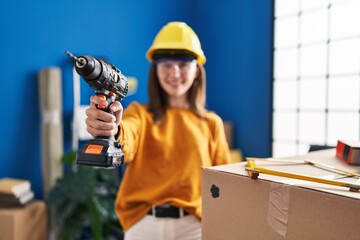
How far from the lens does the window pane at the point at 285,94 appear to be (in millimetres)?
2834

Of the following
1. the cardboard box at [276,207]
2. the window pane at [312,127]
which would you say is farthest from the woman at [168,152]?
the window pane at [312,127]

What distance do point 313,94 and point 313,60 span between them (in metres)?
0.28

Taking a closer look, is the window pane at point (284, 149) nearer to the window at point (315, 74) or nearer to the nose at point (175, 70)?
the window at point (315, 74)

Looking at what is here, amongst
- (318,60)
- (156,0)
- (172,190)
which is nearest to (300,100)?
(318,60)

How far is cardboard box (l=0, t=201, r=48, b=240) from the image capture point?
2129 millimetres

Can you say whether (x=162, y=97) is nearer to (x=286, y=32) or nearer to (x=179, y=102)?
(x=179, y=102)

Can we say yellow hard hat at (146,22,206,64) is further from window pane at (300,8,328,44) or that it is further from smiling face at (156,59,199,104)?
window pane at (300,8,328,44)

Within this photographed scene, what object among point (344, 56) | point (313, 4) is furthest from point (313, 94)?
point (313, 4)

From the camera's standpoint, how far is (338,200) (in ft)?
1.58

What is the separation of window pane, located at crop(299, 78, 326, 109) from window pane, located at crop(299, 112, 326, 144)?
68 mm

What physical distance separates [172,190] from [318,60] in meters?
2.04

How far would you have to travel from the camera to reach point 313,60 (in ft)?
8.74

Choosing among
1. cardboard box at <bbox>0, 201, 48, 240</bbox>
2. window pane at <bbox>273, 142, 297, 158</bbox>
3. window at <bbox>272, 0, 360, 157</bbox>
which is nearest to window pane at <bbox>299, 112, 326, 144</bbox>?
window at <bbox>272, 0, 360, 157</bbox>

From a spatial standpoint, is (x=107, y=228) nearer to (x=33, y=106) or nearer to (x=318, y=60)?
(x=33, y=106)
